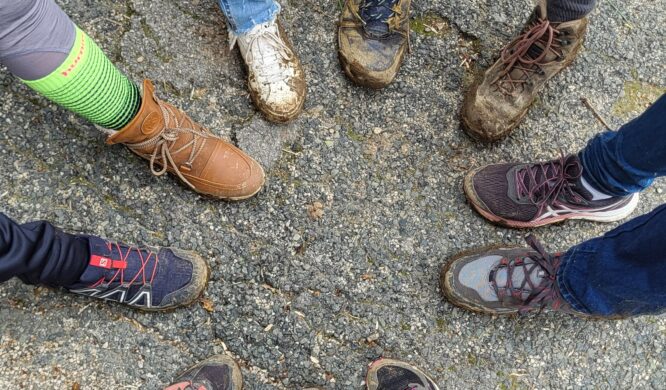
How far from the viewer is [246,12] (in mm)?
2113

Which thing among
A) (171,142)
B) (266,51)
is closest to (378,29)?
(266,51)

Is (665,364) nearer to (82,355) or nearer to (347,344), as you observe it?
(347,344)

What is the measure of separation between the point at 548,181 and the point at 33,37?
1794 millimetres

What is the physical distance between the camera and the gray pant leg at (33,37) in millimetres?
1482

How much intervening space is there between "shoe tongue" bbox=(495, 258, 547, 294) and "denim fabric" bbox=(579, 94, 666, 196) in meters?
0.38

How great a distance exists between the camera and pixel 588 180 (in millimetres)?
2090

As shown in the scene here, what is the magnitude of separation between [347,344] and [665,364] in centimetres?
127

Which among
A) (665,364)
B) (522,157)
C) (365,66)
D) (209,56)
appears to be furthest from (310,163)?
(665,364)

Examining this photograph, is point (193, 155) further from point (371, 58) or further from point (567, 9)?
point (567, 9)

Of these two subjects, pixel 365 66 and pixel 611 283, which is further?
pixel 365 66

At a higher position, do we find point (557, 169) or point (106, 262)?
point (557, 169)

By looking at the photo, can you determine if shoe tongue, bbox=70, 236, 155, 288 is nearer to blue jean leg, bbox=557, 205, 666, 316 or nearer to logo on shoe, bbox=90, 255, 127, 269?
logo on shoe, bbox=90, 255, 127, 269

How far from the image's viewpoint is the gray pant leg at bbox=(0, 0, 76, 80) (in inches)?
58.4

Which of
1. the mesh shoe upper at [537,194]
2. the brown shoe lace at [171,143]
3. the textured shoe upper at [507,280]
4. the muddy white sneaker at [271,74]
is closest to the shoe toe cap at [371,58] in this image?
the muddy white sneaker at [271,74]
